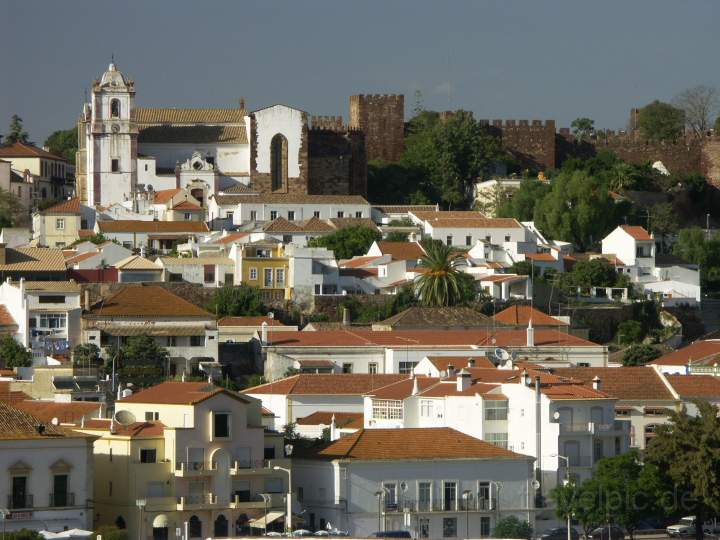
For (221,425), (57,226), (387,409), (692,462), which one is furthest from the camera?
(57,226)

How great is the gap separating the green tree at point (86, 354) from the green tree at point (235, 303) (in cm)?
816

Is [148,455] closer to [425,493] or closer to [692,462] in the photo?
[425,493]

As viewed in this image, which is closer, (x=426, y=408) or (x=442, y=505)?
(x=442, y=505)

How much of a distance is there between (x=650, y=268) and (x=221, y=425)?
46805mm

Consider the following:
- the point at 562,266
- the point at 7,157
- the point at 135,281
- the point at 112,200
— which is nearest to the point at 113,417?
the point at 135,281

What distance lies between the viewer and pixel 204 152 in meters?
108

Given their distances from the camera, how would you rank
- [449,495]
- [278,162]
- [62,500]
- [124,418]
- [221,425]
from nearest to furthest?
[62,500] < [221,425] < [124,418] < [449,495] < [278,162]

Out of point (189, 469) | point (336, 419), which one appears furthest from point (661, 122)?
point (189, 469)

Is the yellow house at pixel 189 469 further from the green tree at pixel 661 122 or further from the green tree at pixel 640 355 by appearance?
the green tree at pixel 661 122

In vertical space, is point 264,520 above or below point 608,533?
above

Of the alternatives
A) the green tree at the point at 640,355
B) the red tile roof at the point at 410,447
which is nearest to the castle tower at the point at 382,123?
the green tree at the point at 640,355

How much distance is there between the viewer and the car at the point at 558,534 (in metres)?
54.9

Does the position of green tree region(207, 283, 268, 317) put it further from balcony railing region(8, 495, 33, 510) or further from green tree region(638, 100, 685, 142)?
green tree region(638, 100, 685, 142)

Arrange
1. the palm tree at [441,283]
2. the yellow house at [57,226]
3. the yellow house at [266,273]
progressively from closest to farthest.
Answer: the palm tree at [441,283] < the yellow house at [266,273] < the yellow house at [57,226]
